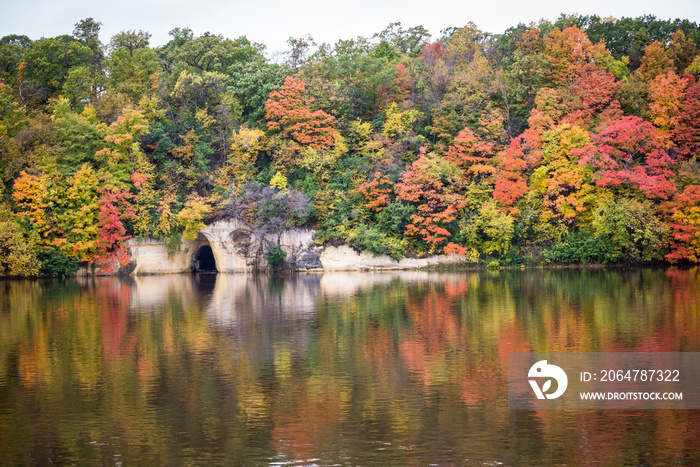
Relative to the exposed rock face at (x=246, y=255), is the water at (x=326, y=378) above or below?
below

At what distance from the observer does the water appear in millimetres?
10273

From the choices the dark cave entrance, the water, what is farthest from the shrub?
the water

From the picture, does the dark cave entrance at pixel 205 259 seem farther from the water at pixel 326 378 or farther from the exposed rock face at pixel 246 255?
the water at pixel 326 378

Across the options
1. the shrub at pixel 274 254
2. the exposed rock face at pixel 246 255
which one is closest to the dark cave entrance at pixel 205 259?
the exposed rock face at pixel 246 255

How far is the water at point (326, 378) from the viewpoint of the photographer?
33.7 feet

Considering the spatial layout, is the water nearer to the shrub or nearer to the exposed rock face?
the exposed rock face

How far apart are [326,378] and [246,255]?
3164 cm

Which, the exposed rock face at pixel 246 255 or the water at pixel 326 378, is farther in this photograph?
the exposed rock face at pixel 246 255

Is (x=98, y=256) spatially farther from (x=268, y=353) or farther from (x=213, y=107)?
(x=268, y=353)

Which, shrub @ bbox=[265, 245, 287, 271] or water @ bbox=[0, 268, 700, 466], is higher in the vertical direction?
shrub @ bbox=[265, 245, 287, 271]

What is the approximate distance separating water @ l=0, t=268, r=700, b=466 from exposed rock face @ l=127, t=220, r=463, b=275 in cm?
1445

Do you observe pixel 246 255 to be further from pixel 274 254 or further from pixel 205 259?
pixel 205 259

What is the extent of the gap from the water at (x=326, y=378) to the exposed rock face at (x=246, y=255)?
1445 centimetres

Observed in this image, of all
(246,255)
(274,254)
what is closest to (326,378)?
(274,254)
